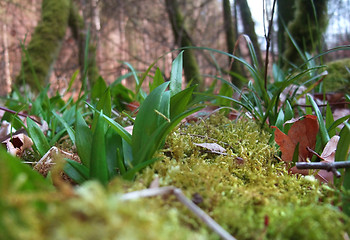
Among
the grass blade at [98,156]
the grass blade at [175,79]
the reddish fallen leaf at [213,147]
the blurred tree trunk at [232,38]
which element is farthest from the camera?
the blurred tree trunk at [232,38]

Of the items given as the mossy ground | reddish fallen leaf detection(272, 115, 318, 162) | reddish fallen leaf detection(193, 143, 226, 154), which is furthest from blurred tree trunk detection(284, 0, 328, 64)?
the mossy ground

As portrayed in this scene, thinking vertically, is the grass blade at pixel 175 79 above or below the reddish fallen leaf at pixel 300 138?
above

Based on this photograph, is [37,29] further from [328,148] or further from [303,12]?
[328,148]

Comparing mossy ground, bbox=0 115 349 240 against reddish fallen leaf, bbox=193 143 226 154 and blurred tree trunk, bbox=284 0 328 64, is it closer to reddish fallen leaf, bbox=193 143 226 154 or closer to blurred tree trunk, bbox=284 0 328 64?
reddish fallen leaf, bbox=193 143 226 154

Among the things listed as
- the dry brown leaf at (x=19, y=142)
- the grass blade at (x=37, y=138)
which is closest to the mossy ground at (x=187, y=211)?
the grass blade at (x=37, y=138)

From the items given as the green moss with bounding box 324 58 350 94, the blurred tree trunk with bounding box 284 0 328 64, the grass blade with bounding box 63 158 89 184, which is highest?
the blurred tree trunk with bounding box 284 0 328 64

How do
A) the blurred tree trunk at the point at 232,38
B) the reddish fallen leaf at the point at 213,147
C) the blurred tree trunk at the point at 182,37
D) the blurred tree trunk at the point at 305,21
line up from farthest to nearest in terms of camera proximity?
the blurred tree trunk at the point at 182,37 < the blurred tree trunk at the point at 305,21 < the blurred tree trunk at the point at 232,38 < the reddish fallen leaf at the point at 213,147

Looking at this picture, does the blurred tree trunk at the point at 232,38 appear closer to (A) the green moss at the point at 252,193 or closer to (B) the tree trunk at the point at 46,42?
(A) the green moss at the point at 252,193
